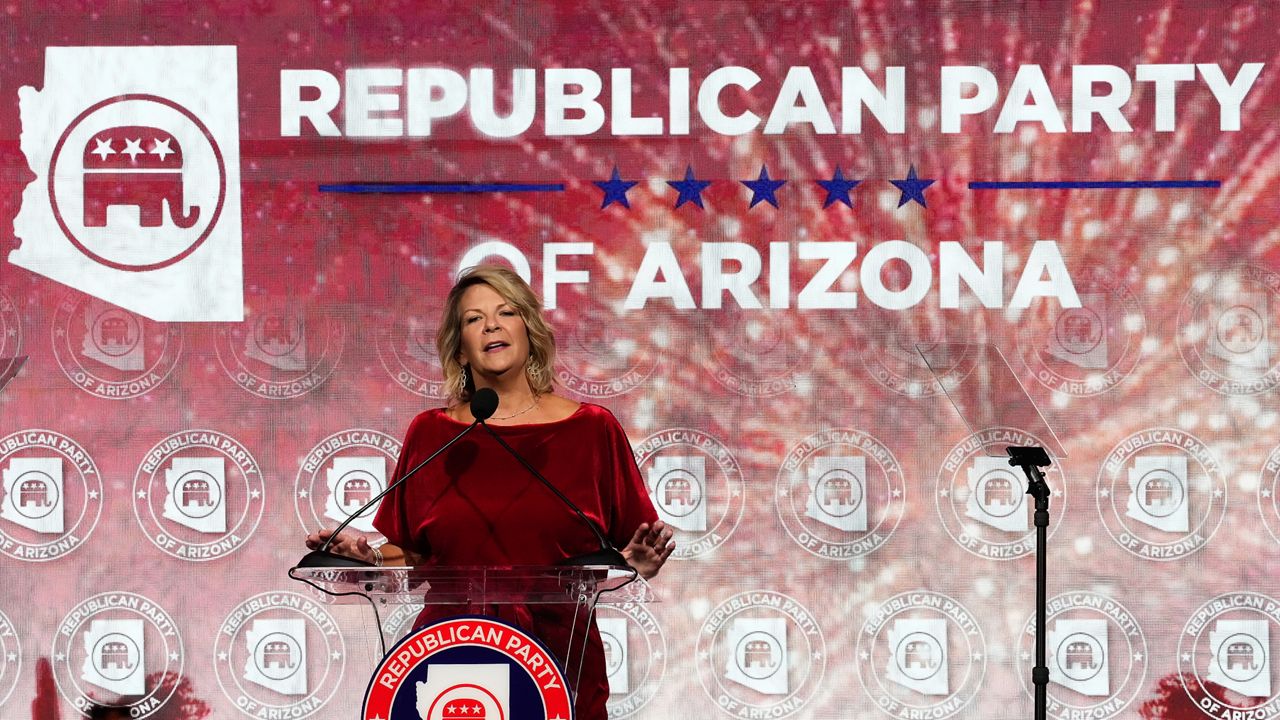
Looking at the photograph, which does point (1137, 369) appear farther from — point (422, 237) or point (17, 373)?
point (17, 373)

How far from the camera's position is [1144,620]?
3852mm

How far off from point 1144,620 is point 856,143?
1723 millimetres

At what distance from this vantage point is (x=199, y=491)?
3.91 m

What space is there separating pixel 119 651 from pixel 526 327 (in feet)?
6.61

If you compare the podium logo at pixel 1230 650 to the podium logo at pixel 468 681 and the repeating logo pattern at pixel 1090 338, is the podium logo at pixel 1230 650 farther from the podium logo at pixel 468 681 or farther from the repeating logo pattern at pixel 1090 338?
the podium logo at pixel 468 681

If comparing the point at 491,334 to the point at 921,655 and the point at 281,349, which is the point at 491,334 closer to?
the point at 281,349

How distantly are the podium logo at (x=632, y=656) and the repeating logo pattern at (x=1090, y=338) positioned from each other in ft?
4.73

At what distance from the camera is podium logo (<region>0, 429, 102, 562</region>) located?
392 cm

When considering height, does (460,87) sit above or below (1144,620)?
above

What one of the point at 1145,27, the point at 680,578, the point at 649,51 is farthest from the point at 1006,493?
the point at 649,51

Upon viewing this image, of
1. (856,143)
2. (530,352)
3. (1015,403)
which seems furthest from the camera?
(856,143)

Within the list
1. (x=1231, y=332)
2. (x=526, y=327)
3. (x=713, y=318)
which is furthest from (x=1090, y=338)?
(x=526, y=327)

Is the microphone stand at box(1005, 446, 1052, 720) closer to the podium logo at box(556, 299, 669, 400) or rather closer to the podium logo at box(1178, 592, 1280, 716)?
the podium logo at box(1178, 592, 1280, 716)

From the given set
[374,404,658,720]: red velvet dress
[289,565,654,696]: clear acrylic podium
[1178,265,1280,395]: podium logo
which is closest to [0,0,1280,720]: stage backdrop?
[1178,265,1280,395]: podium logo
